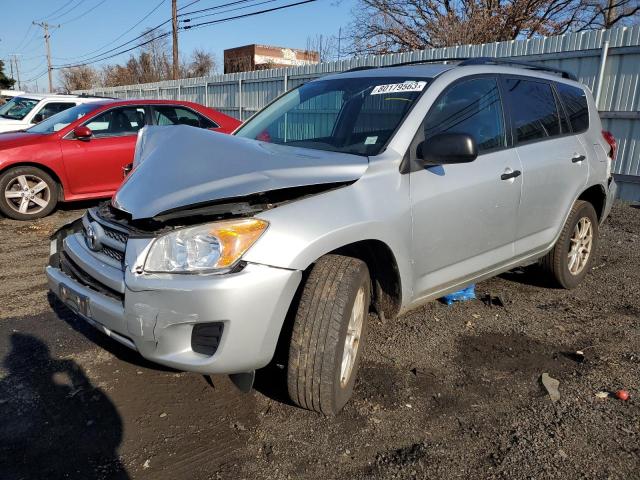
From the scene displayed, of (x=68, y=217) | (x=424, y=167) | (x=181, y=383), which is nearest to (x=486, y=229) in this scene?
(x=424, y=167)

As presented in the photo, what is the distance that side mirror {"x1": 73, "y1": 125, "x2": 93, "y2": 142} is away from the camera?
697 cm

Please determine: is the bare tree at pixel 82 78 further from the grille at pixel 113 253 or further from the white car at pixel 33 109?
the grille at pixel 113 253

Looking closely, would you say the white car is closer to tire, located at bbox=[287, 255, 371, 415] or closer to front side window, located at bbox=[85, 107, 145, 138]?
front side window, located at bbox=[85, 107, 145, 138]

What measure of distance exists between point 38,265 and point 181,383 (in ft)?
9.79

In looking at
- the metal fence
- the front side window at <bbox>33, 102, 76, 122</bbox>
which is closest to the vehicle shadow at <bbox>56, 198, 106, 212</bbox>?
the front side window at <bbox>33, 102, 76, 122</bbox>

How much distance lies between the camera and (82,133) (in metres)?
6.96

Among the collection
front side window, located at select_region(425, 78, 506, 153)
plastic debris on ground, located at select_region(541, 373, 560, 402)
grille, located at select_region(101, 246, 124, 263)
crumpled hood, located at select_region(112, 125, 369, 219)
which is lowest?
plastic debris on ground, located at select_region(541, 373, 560, 402)

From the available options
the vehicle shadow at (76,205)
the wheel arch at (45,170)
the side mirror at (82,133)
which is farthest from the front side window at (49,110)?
the wheel arch at (45,170)

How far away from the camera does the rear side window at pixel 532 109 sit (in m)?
3.69

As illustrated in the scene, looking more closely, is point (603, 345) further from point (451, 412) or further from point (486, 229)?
point (451, 412)

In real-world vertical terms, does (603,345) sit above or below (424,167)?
below

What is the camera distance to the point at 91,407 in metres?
2.69

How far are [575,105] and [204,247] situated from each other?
362cm

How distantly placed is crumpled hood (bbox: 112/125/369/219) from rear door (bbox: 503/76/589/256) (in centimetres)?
155
